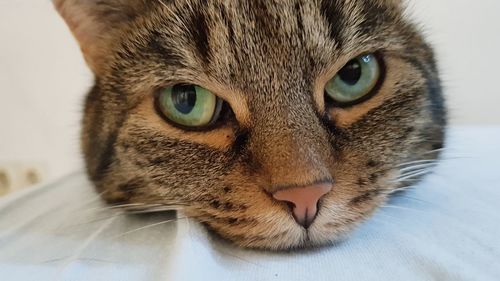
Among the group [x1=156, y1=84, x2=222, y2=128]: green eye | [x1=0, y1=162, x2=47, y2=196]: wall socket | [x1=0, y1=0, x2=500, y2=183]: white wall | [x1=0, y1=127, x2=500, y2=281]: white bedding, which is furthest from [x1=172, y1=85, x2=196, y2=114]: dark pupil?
[x1=0, y1=162, x2=47, y2=196]: wall socket

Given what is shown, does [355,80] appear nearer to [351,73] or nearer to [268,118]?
[351,73]

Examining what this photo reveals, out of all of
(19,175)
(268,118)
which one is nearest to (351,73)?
(268,118)

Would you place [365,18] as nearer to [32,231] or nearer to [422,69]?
[422,69]

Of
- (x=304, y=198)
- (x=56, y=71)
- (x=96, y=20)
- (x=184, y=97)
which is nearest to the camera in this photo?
(x=304, y=198)

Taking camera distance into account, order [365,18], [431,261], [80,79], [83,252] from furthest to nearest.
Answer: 1. [80,79]
2. [365,18]
3. [83,252]
4. [431,261]

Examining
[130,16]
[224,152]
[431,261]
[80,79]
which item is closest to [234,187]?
[224,152]

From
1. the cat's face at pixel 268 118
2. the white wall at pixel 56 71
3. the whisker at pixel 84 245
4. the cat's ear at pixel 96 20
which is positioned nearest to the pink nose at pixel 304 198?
the cat's face at pixel 268 118
